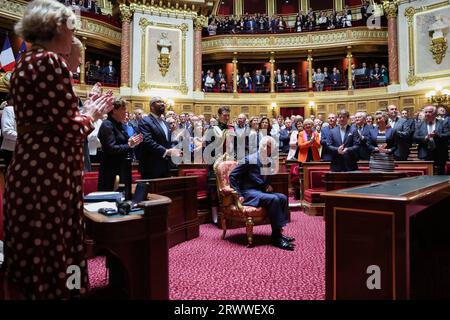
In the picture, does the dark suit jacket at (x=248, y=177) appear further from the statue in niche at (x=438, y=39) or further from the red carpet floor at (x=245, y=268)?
the statue in niche at (x=438, y=39)

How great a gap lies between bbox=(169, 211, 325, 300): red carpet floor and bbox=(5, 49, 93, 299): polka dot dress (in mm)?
1163

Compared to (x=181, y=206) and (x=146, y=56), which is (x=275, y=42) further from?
(x=181, y=206)

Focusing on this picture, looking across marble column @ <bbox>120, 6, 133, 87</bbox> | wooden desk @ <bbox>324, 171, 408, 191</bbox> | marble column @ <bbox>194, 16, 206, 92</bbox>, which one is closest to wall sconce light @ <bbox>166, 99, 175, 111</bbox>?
marble column @ <bbox>194, 16, 206, 92</bbox>

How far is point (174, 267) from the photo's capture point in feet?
9.68

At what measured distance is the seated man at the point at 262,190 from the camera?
3611 millimetres

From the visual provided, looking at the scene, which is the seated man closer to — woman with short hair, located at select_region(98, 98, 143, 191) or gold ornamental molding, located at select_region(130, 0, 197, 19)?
woman with short hair, located at select_region(98, 98, 143, 191)

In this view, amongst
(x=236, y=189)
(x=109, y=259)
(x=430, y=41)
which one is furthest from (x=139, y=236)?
(x=430, y=41)

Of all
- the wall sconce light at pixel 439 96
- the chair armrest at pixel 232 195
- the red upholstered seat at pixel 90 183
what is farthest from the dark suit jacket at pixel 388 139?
the wall sconce light at pixel 439 96

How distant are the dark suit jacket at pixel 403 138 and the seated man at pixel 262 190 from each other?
2.60 meters

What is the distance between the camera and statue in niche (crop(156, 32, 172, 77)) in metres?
13.3

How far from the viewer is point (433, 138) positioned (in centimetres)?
510

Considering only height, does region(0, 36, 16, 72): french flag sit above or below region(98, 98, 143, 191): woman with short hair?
above
